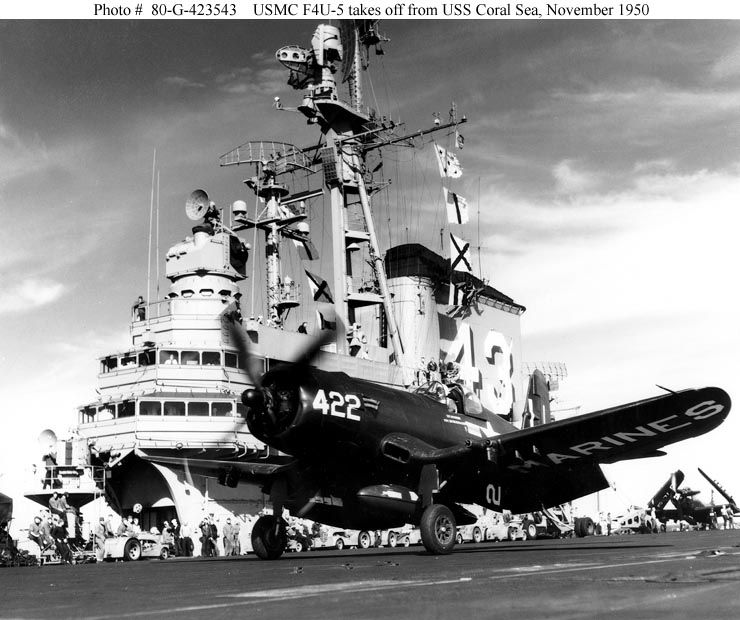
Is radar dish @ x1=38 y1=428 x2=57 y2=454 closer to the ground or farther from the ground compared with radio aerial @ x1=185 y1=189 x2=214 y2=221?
closer to the ground

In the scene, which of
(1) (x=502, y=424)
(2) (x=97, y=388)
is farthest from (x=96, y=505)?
(1) (x=502, y=424)

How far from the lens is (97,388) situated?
44.4 m

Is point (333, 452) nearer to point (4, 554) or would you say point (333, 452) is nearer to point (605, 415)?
point (605, 415)

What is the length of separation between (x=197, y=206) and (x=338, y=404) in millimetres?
33610

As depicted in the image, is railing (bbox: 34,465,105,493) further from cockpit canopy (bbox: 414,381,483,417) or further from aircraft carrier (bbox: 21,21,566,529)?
cockpit canopy (bbox: 414,381,483,417)

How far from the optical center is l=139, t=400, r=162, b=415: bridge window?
134 feet

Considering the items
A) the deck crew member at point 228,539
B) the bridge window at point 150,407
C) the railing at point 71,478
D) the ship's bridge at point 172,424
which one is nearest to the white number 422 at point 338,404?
the deck crew member at point 228,539

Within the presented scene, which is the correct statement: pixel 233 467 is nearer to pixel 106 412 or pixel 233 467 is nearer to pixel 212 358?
pixel 212 358

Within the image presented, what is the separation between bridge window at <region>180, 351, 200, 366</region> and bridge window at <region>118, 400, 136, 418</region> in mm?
3473

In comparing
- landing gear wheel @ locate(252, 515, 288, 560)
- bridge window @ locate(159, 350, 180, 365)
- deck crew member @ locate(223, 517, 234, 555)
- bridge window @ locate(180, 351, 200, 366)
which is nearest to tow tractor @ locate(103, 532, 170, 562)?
deck crew member @ locate(223, 517, 234, 555)

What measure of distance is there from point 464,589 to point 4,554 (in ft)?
74.1

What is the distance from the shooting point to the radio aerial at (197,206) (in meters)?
48.1

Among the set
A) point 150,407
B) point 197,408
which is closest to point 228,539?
point 197,408

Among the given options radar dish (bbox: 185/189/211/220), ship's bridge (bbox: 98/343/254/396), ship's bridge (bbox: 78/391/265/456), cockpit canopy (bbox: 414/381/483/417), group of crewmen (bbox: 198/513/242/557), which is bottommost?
group of crewmen (bbox: 198/513/242/557)
